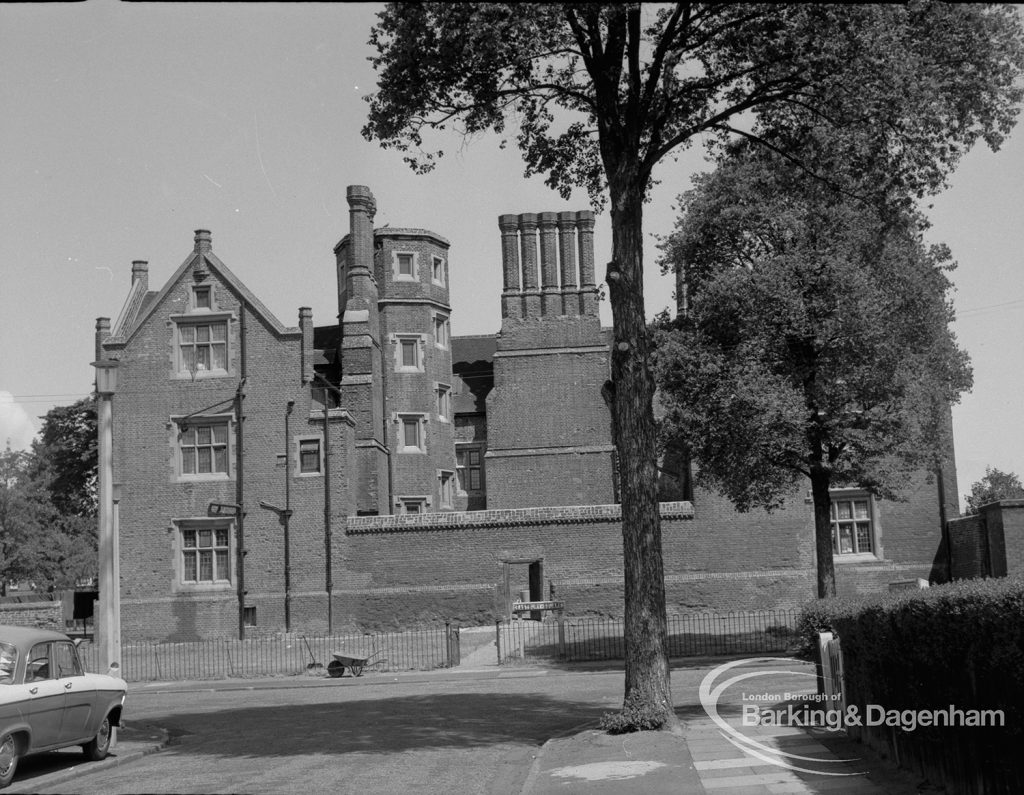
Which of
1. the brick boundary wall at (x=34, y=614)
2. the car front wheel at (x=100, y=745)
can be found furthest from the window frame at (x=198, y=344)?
the car front wheel at (x=100, y=745)

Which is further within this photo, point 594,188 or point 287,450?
point 287,450

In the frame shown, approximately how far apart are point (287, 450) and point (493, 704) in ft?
74.9

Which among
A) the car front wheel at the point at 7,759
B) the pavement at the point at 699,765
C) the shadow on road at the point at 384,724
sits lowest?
the shadow on road at the point at 384,724

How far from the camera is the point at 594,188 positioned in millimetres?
19078

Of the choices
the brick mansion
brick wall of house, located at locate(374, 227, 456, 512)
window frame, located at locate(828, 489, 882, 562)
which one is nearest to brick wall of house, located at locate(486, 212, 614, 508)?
brick wall of house, located at locate(374, 227, 456, 512)

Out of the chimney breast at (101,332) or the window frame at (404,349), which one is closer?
the chimney breast at (101,332)

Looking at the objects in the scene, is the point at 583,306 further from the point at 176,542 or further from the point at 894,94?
the point at 894,94

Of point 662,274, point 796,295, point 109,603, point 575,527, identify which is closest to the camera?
point 109,603

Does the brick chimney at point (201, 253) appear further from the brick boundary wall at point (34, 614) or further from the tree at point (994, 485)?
the tree at point (994, 485)

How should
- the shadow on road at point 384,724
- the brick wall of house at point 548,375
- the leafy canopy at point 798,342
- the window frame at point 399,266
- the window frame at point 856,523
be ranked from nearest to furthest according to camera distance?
the shadow on road at point 384,724, the leafy canopy at point 798,342, the window frame at point 856,523, the brick wall of house at point 548,375, the window frame at point 399,266

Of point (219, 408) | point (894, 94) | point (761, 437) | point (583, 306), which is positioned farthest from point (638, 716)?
point (583, 306)

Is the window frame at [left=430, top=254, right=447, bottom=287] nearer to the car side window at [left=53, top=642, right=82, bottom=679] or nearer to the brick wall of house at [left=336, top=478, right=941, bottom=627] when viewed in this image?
the brick wall of house at [left=336, top=478, right=941, bottom=627]

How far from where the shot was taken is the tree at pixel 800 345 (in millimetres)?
27891

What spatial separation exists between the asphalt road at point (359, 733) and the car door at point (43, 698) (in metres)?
0.55
